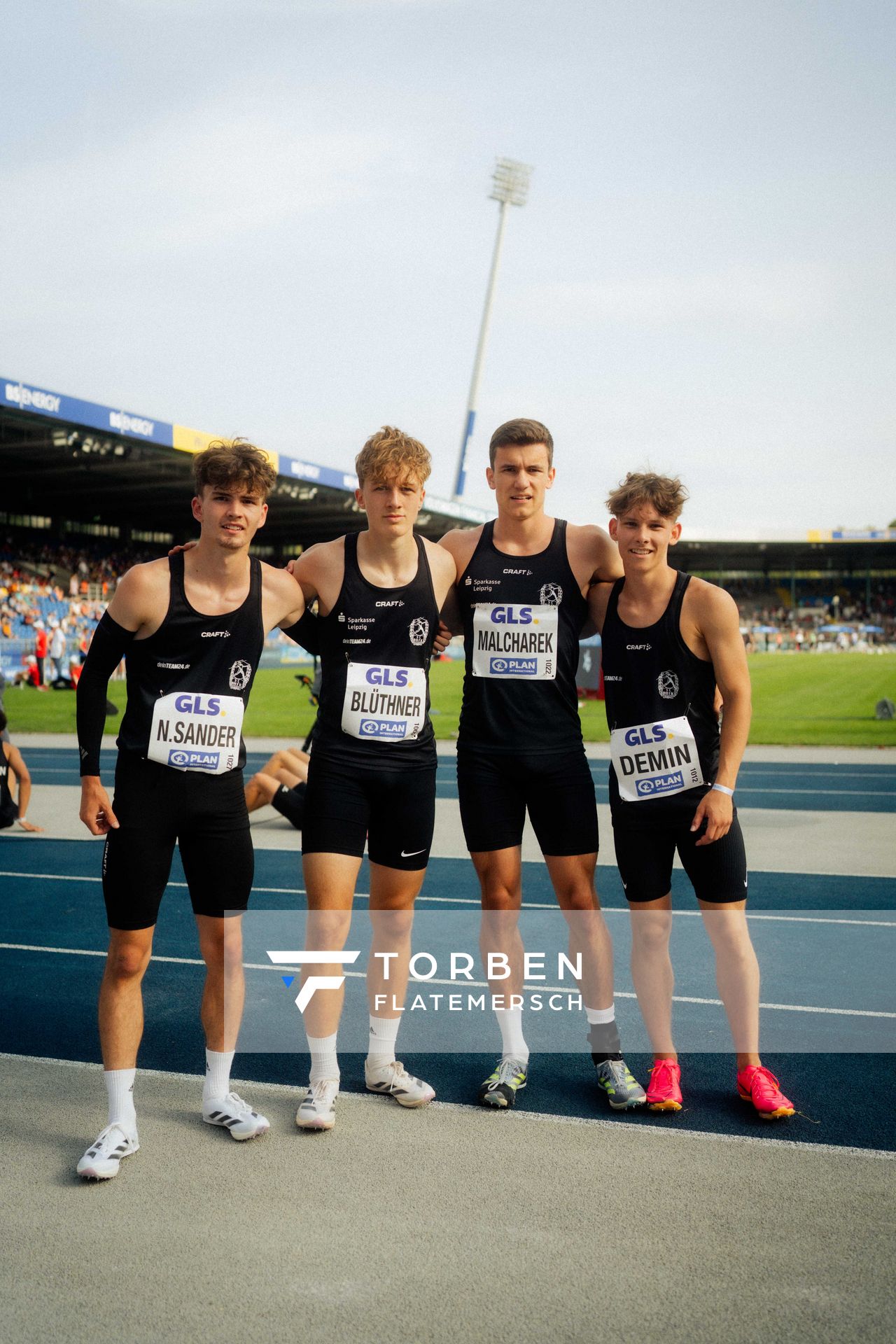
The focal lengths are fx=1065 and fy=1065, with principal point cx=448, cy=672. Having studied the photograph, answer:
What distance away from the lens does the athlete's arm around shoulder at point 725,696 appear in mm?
3346

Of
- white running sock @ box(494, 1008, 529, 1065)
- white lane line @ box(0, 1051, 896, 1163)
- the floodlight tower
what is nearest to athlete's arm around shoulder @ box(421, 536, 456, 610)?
white running sock @ box(494, 1008, 529, 1065)

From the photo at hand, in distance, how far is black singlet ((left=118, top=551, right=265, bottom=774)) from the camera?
125 inches

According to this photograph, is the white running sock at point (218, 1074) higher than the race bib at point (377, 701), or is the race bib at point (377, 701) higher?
the race bib at point (377, 701)

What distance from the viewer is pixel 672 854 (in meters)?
3.44

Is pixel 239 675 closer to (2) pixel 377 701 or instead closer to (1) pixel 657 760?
(2) pixel 377 701

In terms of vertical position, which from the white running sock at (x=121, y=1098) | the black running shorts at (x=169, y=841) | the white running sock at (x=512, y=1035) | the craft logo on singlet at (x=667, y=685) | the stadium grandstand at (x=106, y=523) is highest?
the stadium grandstand at (x=106, y=523)

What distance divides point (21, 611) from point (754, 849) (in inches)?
994

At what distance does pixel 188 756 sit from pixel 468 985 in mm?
2055

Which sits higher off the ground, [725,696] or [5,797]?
[725,696]

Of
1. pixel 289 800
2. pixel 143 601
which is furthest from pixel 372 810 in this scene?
pixel 289 800

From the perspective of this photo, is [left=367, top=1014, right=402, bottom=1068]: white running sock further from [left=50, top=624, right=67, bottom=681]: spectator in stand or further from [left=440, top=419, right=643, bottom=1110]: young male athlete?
[left=50, top=624, right=67, bottom=681]: spectator in stand

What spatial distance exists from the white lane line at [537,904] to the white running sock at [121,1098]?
8.48 ft

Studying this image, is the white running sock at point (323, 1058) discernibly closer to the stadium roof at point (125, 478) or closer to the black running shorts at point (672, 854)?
the black running shorts at point (672, 854)

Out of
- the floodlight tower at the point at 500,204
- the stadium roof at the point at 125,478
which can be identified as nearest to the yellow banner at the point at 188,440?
the stadium roof at the point at 125,478
